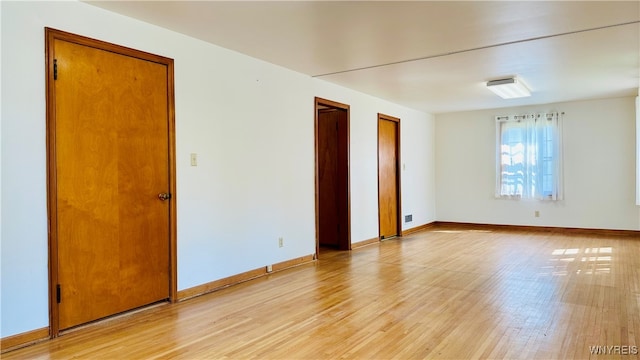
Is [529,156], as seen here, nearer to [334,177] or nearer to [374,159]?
[374,159]

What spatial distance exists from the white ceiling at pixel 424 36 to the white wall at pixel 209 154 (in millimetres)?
217

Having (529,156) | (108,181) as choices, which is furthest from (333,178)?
(529,156)

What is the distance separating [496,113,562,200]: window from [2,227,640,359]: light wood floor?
266 cm

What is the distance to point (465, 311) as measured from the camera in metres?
3.29

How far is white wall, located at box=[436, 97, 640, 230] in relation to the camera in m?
7.12

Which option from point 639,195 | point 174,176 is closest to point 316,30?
point 174,176

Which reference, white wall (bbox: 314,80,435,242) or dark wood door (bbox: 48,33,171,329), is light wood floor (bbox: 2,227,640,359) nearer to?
dark wood door (bbox: 48,33,171,329)

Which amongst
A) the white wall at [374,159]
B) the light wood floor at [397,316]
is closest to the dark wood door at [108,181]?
the light wood floor at [397,316]

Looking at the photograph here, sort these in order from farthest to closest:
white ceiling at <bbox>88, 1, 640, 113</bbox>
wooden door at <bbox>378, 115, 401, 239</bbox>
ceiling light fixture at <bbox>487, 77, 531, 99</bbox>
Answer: wooden door at <bbox>378, 115, 401, 239</bbox>
ceiling light fixture at <bbox>487, 77, 531, 99</bbox>
white ceiling at <bbox>88, 1, 640, 113</bbox>

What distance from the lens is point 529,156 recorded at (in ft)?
25.5

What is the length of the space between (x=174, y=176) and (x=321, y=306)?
1617 millimetres

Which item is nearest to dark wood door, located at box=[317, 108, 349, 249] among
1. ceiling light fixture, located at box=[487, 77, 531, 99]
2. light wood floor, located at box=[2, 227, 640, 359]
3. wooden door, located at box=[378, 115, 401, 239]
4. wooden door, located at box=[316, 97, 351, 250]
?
wooden door, located at box=[316, 97, 351, 250]

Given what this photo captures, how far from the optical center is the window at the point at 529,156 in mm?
7590

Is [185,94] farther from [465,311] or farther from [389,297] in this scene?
[465,311]
